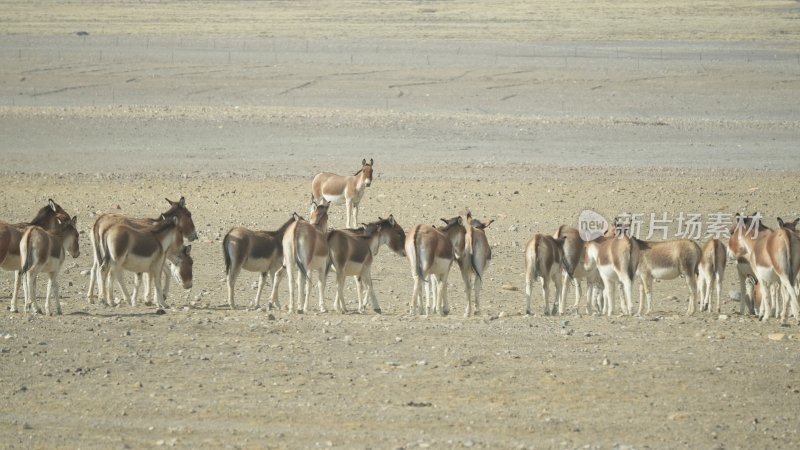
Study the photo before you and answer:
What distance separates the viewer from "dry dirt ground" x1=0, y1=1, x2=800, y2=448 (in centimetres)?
1297

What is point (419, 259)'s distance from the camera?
18.2 metres

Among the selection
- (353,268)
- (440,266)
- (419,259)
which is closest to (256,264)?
(353,268)

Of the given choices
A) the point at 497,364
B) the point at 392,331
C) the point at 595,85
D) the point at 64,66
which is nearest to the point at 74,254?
the point at 392,331

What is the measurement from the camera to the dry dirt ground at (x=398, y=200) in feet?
42.5

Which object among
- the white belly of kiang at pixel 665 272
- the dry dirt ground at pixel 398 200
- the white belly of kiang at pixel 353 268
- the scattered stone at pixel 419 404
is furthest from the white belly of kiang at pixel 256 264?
the scattered stone at pixel 419 404

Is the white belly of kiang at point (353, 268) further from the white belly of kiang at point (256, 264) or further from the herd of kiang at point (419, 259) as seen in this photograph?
the white belly of kiang at point (256, 264)

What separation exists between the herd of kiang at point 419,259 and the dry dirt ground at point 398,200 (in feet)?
1.81

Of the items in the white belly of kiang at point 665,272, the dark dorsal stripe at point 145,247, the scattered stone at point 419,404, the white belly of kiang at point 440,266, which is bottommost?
the scattered stone at point 419,404

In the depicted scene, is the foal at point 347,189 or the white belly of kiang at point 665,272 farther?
the foal at point 347,189

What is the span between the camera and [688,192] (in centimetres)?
2925

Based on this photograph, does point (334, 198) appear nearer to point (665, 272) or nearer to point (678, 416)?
point (665, 272)

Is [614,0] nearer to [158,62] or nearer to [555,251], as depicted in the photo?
[158,62]

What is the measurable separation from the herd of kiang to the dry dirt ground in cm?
55

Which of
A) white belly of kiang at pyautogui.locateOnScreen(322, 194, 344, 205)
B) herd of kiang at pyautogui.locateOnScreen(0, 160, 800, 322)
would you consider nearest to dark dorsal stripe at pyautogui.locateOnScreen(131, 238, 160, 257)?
herd of kiang at pyautogui.locateOnScreen(0, 160, 800, 322)
